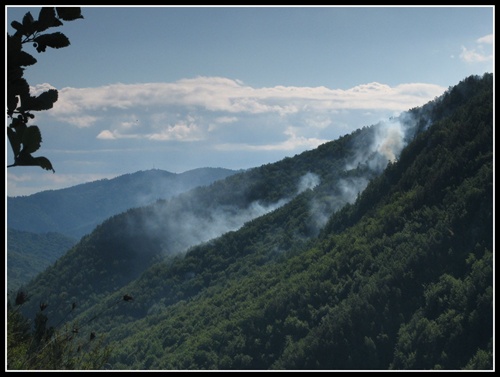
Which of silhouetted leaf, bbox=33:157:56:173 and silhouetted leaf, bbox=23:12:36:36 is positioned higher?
silhouetted leaf, bbox=23:12:36:36

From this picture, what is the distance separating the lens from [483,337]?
172625mm

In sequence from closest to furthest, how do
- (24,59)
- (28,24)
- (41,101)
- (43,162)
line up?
(43,162) < (24,59) < (41,101) < (28,24)

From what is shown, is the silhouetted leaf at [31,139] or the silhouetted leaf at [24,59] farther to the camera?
the silhouetted leaf at [24,59]

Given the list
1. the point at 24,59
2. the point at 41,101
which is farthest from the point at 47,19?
the point at 41,101

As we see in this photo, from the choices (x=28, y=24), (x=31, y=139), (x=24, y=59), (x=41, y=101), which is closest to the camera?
(x=31, y=139)

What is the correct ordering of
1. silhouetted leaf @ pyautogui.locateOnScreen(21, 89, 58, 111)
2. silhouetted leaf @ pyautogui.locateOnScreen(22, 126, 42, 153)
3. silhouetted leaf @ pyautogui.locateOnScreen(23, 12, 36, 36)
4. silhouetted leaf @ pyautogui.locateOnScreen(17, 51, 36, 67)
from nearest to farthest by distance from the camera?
silhouetted leaf @ pyautogui.locateOnScreen(22, 126, 42, 153)
silhouetted leaf @ pyautogui.locateOnScreen(17, 51, 36, 67)
silhouetted leaf @ pyautogui.locateOnScreen(21, 89, 58, 111)
silhouetted leaf @ pyautogui.locateOnScreen(23, 12, 36, 36)

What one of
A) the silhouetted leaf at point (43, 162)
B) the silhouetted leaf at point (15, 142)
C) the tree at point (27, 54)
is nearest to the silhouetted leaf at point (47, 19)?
the tree at point (27, 54)

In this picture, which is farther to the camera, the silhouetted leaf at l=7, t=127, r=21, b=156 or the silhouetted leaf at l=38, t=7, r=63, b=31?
the silhouetted leaf at l=38, t=7, r=63, b=31

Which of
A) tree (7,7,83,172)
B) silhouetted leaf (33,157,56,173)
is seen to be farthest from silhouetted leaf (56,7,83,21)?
silhouetted leaf (33,157,56,173)

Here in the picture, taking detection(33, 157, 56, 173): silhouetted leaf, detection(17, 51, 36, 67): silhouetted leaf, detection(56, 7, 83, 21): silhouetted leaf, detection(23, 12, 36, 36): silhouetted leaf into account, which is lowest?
detection(33, 157, 56, 173): silhouetted leaf

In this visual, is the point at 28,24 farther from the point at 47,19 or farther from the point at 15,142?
the point at 15,142

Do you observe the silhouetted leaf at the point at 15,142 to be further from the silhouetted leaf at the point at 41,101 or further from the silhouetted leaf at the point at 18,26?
the silhouetted leaf at the point at 18,26

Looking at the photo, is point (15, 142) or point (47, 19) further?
point (47, 19)

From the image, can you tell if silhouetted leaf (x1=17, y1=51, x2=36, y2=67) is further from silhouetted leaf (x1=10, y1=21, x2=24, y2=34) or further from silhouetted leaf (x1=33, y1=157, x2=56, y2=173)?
silhouetted leaf (x1=33, y1=157, x2=56, y2=173)
